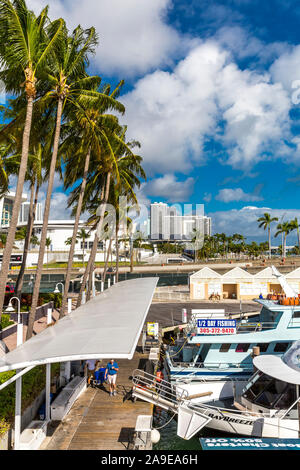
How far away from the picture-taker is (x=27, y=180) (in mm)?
30875

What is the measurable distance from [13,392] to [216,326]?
1121 cm

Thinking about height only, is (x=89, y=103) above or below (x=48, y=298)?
above

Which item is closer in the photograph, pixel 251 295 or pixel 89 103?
pixel 89 103

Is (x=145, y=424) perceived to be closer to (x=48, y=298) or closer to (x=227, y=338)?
(x=227, y=338)

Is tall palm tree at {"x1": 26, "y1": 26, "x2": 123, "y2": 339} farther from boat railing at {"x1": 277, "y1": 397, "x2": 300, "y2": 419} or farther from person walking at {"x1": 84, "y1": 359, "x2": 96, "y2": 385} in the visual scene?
boat railing at {"x1": 277, "y1": 397, "x2": 300, "y2": 419}

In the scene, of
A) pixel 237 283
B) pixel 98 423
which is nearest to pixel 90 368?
pixel 98 423

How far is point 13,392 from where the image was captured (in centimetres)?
1099

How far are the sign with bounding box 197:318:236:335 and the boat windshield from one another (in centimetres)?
376

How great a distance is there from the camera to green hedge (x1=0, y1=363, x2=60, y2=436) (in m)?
9.87

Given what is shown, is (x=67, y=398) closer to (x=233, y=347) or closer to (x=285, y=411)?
(x=285, y=411)
